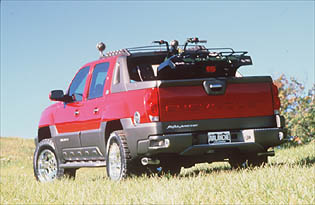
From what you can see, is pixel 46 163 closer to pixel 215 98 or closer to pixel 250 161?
pixel 250 161

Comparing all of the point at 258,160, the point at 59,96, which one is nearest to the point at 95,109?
the point at 59,96

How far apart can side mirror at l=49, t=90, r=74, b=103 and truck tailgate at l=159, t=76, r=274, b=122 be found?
9.11ft

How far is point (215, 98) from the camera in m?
8.27

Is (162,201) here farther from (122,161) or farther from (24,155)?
(24,155)

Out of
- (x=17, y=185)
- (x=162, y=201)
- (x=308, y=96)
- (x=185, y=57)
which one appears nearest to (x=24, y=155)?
(x=308, y=96)

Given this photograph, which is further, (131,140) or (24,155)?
(24,155)

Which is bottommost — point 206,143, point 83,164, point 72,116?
point 83,164

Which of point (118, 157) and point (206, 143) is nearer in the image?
point (206, 143)

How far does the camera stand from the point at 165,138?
26.1ft

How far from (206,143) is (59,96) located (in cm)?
319

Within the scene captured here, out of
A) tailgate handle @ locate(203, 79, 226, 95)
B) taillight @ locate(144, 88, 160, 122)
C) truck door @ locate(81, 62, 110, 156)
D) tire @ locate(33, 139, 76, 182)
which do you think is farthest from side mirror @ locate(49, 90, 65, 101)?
tailgate handle @ locate(203, 79, 226, 95)

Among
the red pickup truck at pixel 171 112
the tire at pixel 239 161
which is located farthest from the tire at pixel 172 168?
the tire at pixel 239 161

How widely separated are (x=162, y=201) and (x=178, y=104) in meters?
2.41

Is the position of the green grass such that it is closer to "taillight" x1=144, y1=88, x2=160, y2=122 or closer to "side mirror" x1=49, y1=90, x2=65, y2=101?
"taillight" x1=144, y1=88, x2=160, y2=122
